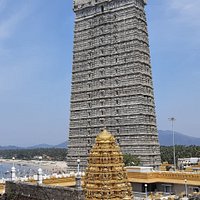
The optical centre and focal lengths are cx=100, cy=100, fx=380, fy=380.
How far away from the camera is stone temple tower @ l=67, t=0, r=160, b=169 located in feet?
199

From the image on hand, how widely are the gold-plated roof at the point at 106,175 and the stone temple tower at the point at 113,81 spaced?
3771 centimetres

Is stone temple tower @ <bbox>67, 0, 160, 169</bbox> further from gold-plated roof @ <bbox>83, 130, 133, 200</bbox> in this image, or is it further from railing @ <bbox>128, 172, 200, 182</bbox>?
gold-plated roof @ <bbox>83, 130, 133, 200</bbox>

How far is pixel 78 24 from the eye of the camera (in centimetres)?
7181

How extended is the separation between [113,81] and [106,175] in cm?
4351

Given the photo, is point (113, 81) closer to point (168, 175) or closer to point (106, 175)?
point (168, 175)

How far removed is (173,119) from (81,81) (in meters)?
18.8

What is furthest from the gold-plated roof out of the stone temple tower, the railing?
the stone temple tower

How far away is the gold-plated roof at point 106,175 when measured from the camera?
20.5 metres

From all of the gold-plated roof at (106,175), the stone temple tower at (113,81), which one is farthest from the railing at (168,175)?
the gold-plated roof at (106,175)

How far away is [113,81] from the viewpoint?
6384cm

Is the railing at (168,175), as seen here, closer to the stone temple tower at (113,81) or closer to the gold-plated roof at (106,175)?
Result: the stone temple tower at (113,81)

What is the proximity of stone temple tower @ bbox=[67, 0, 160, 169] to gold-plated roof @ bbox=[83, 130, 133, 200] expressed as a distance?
37.7m

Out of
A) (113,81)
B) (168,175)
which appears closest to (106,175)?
(168,175)

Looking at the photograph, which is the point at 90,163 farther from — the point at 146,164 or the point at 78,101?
the point at 78,101
